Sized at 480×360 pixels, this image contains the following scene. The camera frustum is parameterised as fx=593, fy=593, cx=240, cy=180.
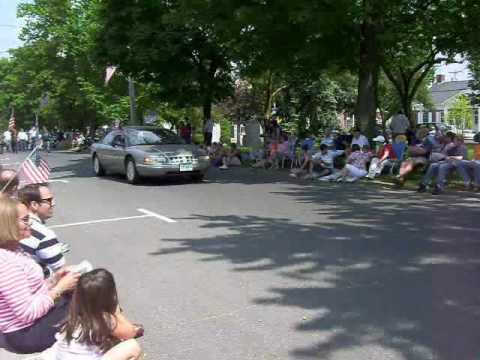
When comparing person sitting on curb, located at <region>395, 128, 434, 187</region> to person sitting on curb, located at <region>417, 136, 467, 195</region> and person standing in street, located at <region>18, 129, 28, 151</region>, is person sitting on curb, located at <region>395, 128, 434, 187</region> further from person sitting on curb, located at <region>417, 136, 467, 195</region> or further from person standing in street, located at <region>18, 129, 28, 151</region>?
person standing in street, located at <region>18, 129, 28, 151</region>

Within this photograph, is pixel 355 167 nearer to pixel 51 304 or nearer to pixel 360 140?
pixel 360 140

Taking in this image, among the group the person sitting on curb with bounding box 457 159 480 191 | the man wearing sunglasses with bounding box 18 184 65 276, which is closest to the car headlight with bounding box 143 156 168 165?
the person sitting on curb with bounding box 457 159 480 191

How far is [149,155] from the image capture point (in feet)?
49.7

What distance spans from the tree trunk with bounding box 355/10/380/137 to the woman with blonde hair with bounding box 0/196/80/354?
15.4 meters

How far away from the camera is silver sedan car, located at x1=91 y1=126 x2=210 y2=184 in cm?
1513

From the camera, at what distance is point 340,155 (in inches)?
690

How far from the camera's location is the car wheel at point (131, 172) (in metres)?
15.6

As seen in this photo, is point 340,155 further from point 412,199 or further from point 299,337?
point 299,337

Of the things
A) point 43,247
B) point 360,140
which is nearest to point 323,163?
point 360,140

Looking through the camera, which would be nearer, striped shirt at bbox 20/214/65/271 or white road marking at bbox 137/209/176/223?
striped shirt at bbox 20/214/65/271

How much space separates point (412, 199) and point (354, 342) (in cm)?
776

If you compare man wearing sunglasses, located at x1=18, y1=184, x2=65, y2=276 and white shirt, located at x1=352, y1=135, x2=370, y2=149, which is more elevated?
white shirt, located at x1=352, y1=135, x2=370, y2=149

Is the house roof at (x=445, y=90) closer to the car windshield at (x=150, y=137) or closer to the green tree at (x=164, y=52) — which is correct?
the green tree at (x=164, y=52)

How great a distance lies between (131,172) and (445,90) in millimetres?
Result: 86848
